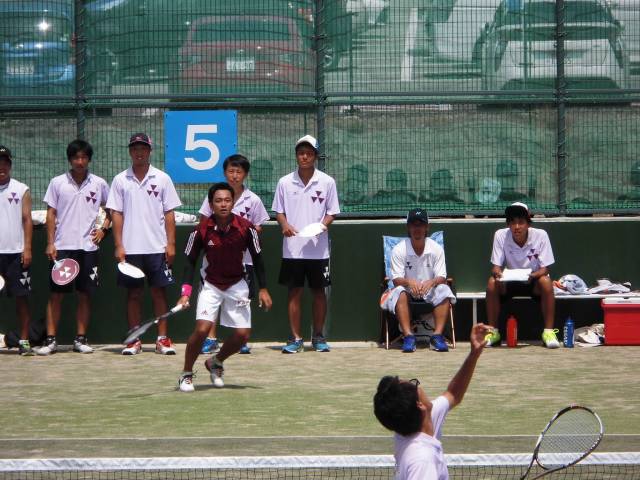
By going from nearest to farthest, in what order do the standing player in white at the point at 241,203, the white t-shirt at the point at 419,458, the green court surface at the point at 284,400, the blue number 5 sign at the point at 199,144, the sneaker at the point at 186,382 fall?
the white t-shirt at the point at 419,458 < the green court surface at the point at 284,400 < the sneaker at the point at 186,382 < the standing player in white at the point at 241,203 < the blue number 5 sign at the point at 199,144

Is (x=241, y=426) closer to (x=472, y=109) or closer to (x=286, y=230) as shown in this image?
(x=286, y=230)

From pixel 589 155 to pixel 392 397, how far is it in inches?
357

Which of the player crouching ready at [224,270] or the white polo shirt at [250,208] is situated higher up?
the white polo shirt at [250,208]

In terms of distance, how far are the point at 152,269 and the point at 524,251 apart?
3.57 meters

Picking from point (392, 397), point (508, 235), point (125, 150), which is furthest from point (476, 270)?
point (392, 397)

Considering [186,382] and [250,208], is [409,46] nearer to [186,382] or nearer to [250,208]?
[250,208]

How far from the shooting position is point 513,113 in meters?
12.8

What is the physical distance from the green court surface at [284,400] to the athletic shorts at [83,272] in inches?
25.1

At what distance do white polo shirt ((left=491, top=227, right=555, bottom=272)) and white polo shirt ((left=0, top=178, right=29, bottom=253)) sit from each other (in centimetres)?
453

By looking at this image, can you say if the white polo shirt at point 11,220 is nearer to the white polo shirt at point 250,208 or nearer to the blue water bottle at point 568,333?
the white polo shirt at point 250,208

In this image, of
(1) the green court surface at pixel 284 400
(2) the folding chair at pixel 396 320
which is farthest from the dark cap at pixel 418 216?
(1) the green court surface at pixel 284 400

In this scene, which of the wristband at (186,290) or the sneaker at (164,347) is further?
the sneaker at (164,347)

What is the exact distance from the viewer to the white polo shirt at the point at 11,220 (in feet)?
37.7

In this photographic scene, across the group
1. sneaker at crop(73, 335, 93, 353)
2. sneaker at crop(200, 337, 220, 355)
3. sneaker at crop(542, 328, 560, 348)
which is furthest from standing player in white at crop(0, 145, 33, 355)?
sneaker at crop(542, 328, 560, 348)
